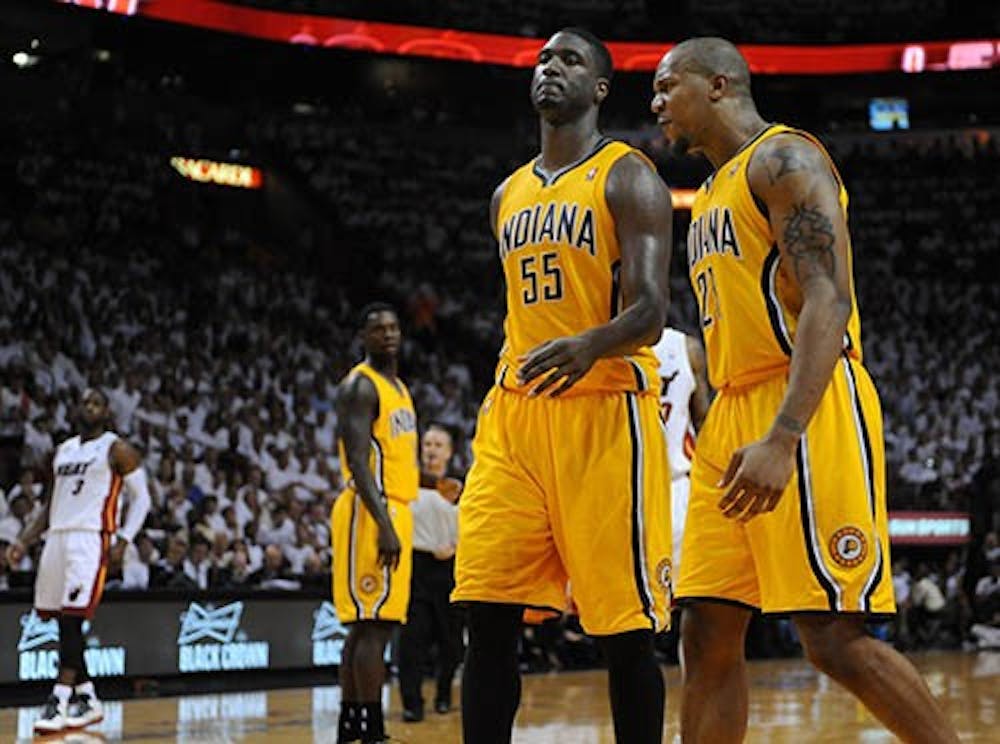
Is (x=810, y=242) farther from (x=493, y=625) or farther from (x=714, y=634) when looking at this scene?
(x=493, y=625)

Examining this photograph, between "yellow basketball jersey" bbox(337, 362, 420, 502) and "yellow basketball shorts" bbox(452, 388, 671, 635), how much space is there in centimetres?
314

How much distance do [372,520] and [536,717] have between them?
8.06 feet

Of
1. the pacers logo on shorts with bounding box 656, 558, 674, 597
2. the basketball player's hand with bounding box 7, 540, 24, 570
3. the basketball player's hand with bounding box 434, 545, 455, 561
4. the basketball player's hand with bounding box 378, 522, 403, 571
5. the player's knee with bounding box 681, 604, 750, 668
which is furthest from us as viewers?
the basketball player's hand with bounding box 434, 545, 455, 561

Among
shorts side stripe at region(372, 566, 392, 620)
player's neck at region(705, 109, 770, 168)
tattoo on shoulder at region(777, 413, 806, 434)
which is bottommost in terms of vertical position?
shorts side stripe at region(372, 566, 392, 620)

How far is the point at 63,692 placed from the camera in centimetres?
844

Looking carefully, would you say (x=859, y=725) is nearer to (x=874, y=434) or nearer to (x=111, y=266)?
(x=874, y=434)

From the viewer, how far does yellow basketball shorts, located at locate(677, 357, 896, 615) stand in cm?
396

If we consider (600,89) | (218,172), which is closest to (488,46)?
(218,172)

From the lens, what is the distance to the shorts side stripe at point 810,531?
12.9ft

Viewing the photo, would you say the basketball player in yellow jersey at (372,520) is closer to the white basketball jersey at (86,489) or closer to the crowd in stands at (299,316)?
the white basketball jersey at (86,489)

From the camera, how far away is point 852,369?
418cm

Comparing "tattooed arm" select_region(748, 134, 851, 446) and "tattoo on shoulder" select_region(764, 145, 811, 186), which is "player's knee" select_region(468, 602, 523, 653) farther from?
"tattoo on shoulder" select_region(764, 145, 811, 186)

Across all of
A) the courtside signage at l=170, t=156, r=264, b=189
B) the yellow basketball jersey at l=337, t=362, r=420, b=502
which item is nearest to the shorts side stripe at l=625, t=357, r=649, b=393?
the yellow basketball jersey at l=337, t=362, r=420, b=502

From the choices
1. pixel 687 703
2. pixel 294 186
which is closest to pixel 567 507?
pixel 687 703
